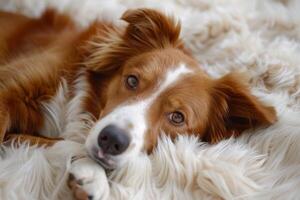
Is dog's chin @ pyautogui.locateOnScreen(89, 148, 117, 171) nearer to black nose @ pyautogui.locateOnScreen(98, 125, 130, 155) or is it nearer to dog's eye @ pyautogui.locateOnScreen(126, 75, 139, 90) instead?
black nose @ pyautogui.locateOnScreen(98, 125, 130, 155)

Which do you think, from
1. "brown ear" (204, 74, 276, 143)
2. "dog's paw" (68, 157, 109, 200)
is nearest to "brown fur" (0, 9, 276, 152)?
"brown ear" (204, 74, 276, 143)

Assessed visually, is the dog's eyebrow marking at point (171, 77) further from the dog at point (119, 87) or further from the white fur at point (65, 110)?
the white fur at point (65, 110)

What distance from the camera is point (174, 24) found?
84.1 inches

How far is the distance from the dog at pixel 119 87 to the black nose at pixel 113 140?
0.10 m

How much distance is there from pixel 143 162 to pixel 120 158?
0.10 meters

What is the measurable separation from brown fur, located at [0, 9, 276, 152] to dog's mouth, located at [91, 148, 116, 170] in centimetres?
19

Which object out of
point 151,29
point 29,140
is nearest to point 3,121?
point 29,140

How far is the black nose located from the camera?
5.21ft

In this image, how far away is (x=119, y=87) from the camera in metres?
1.94

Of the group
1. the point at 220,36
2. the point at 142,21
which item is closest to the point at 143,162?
the point at 142,21

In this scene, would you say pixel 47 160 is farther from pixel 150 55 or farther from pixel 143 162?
pixel 150 55

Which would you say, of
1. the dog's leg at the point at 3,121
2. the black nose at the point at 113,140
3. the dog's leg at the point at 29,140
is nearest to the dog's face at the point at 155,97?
the black nose at the point at 113,140

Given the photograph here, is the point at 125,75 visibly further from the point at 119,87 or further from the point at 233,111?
the point at 233,111

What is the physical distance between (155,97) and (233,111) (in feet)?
1.28
